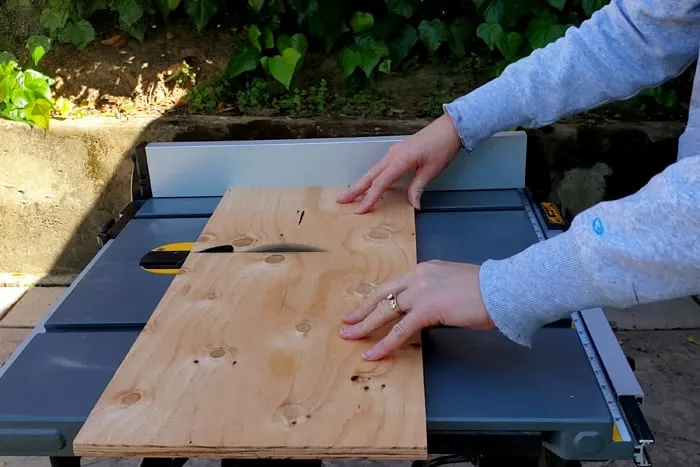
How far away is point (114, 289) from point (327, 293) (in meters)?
0.41

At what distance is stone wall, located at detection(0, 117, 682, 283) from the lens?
3.11m

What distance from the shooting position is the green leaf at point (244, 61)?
3281mm

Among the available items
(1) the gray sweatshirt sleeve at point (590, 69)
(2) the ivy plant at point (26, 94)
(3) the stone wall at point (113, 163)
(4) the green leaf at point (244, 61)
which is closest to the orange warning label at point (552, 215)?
(1) the gray sweatshirt sleeve at point (590, 69)

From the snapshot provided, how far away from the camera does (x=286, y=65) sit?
125 inches

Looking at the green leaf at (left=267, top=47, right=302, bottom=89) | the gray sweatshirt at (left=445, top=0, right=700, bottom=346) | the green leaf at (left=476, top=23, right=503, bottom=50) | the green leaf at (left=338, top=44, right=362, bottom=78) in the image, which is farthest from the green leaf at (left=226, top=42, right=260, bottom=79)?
the gray sweatshirt at (left=445, top=0, right=700, bottom=346)

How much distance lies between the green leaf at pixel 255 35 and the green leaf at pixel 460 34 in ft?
2.72

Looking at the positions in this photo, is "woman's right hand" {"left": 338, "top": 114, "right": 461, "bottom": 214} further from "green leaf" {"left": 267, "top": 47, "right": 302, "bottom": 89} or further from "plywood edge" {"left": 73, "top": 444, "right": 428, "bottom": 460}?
"green leaf" {"left": 267, "top": 47, "right": 302, "bottom": 89}

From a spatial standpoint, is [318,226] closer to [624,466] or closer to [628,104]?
[624,466]

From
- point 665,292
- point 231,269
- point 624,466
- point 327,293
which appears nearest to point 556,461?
point 665,292

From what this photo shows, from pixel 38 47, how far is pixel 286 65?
3.75 feet

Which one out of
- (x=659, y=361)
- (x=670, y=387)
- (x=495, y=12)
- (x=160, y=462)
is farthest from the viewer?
(x=495, y=12)

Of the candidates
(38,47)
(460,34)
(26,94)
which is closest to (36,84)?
(26,94)

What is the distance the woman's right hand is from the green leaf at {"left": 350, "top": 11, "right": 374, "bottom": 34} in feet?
5.52

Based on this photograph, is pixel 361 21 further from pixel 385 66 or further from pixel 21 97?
pixel 21 97
